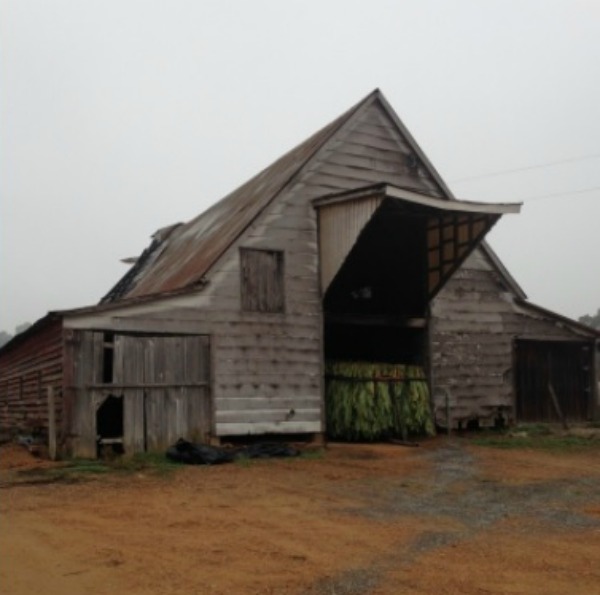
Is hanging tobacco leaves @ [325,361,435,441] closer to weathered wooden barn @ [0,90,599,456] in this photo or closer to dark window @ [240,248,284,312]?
weathered wooden barn @ [0,90,599,456]

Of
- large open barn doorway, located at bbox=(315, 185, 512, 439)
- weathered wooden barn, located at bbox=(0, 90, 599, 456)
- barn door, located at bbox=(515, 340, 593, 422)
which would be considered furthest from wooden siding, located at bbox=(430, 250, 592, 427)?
large open barn doorway, located at bbox=(315, 185, 512, 439)

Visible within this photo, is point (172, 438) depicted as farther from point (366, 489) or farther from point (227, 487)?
point (366, 489)

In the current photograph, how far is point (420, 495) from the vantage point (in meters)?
11.4

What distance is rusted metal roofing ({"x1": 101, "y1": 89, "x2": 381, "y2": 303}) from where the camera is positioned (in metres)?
18.3

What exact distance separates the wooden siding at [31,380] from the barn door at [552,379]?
13187mm

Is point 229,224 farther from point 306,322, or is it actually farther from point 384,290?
point 384,290

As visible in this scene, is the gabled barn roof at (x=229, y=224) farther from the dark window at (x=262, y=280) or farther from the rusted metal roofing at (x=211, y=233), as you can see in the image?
the dark window at (x=262, y=280)

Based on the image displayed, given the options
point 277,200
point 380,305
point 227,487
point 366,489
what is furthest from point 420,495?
point 380,305

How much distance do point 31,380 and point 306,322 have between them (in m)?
7.24

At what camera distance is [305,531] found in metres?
8.64

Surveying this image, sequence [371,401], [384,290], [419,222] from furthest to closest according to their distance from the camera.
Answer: [384,290] → [419,222] → [371,401]

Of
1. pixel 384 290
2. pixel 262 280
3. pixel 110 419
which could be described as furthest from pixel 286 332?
pixel 384 290

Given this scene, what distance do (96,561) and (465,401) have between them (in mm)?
15493

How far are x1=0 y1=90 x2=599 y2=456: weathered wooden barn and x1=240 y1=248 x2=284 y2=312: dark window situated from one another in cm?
3
